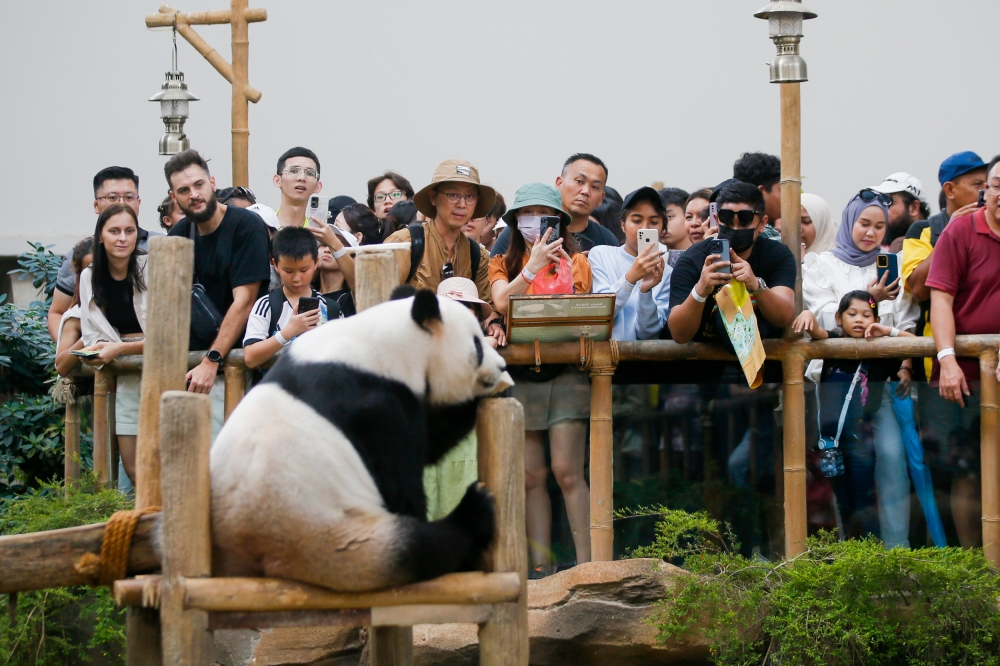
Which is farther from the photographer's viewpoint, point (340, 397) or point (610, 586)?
point (610, 586)

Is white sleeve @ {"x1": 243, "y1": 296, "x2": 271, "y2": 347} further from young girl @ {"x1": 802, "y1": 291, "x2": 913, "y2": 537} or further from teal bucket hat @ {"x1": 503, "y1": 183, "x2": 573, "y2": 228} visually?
young girl @ {"x1": 802, "y1": 291, "x2": 913, "y2": 537}

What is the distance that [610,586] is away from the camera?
4.57 meters

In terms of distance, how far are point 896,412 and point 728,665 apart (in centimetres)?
131

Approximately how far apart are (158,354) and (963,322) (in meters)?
3.41

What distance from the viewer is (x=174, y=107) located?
7023 mm

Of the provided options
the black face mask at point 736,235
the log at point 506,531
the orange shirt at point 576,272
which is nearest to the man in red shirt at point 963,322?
the black face mask at point 736,235

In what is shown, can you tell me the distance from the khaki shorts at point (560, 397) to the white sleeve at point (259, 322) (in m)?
1.09

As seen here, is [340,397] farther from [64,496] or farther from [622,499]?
[64,496]

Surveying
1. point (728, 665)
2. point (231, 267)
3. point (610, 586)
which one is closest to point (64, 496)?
point (231, 267)

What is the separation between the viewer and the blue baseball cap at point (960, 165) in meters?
5.35

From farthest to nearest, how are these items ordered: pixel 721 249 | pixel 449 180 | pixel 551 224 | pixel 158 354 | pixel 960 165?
1. pixel 960 165
2. pixel 449 180
3. pixel 551 224
4. pixel 721 249
5. pixel 158 354

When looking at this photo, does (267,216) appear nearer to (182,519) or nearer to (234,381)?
(234,381)

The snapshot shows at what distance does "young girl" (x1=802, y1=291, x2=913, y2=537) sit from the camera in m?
4.72

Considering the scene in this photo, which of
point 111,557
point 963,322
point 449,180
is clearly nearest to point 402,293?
point 111,557
